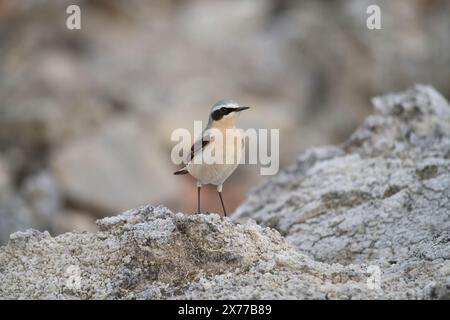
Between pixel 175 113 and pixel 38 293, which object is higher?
pixel 175 113

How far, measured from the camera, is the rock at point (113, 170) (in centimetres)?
1894

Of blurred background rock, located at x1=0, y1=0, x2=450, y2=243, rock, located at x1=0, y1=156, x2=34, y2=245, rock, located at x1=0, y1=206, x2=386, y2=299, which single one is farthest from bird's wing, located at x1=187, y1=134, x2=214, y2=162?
blurred background rock, located at x1=0, y1=0, x2=450, y2=243

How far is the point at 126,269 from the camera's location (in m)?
6.09

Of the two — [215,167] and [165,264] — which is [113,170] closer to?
[215,167]

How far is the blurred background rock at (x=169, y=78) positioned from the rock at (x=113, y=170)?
36mm

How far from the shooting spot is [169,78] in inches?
939

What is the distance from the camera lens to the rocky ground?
5871 millimetres

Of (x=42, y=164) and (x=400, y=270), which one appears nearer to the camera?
(x=400, y=270)

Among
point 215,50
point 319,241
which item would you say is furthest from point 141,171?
point 319,241

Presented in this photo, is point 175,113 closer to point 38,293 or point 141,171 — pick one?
point 141,171

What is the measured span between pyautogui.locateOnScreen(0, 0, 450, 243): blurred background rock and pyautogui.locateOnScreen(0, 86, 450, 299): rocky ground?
→ 378 inches

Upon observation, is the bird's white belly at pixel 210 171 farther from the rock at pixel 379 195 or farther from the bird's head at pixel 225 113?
the rock at pixel 379 195
